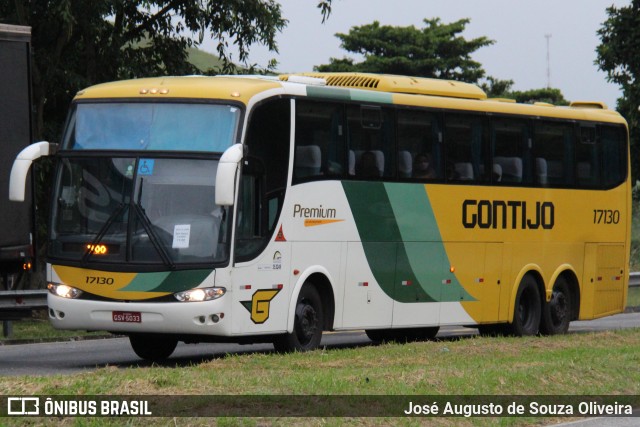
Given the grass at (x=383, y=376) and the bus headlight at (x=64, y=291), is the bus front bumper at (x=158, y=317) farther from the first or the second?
the grass at (x=383, y=376)

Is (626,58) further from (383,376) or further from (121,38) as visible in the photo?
(383,376)

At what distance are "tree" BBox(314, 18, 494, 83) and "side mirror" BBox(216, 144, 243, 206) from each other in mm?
62001

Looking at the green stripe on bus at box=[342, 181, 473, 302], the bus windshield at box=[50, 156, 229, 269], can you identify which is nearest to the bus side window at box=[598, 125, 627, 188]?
the green stripe on bus at box=[342, 181, 473, 302]

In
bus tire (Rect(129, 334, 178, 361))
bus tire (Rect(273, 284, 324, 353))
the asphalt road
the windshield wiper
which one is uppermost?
the windshield wiper

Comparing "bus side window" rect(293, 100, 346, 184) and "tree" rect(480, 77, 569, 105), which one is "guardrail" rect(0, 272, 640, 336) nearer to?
"bus side window" rect(293, 100, 346, 184)

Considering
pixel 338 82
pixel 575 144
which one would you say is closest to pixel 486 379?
pixel 338 82

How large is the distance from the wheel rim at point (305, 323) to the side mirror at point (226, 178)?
2609 millimetres

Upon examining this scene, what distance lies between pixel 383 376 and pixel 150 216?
4.50m

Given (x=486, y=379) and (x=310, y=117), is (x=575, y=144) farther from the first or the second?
(x=486, y=379)

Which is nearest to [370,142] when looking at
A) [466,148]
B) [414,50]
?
[466,148]

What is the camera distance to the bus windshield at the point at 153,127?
55.8ft

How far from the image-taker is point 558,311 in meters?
23.6

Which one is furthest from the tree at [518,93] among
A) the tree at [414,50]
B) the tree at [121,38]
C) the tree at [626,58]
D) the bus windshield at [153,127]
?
the bus windshield at [153,127]

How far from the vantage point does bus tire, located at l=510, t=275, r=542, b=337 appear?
22.6 m
